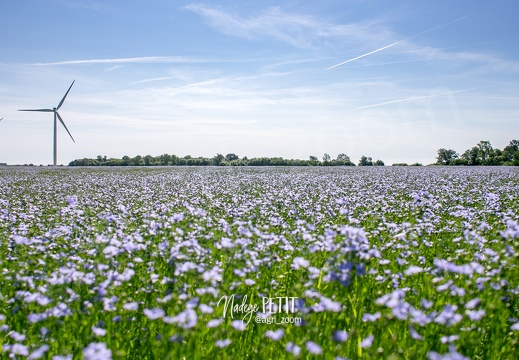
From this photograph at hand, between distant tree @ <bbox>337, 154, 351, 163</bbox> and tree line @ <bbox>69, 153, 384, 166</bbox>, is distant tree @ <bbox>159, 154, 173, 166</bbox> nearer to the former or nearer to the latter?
tree line @ <bbox>69, 153, 384, 166</bbox>

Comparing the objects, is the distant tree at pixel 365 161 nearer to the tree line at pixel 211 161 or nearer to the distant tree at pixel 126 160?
the tree line at pixel 211 161

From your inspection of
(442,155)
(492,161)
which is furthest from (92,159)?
(442,155)

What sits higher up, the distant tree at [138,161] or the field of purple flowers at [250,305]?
the distant tree at [138,161]

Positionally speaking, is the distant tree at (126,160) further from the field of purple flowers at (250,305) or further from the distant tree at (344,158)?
the field of purple flowers at (250,305)

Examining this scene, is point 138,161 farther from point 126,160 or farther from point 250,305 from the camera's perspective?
point 250,305

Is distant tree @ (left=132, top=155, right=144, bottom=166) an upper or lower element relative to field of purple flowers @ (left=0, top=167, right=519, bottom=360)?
upper

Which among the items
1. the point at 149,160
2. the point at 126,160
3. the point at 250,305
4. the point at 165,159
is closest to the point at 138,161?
the point at 149,160

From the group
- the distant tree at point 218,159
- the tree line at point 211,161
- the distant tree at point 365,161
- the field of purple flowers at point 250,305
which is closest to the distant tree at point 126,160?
the tree line at point 211,161

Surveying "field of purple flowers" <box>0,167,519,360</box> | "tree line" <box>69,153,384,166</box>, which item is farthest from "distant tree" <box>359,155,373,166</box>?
"field of purple flowers" <box>0,167,519,360</box>

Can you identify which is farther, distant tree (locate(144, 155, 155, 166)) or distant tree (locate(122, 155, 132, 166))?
distant tree (locate(144, 155, 155, 166))

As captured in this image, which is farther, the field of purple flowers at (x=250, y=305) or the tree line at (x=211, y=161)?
the tree line at (x=211, y=161)

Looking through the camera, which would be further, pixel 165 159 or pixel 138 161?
pixel 165 159

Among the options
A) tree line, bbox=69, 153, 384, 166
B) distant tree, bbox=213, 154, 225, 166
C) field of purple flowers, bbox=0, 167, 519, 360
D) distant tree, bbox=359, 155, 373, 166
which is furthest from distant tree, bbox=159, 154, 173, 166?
field of purple flowers, bbox=0, 167, 519, 360

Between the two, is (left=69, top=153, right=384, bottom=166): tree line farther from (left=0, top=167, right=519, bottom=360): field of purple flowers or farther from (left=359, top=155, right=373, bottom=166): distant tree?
(left=0, top=167, right=519, bottom=360): field of purple flowers
